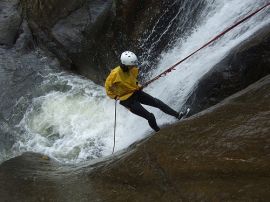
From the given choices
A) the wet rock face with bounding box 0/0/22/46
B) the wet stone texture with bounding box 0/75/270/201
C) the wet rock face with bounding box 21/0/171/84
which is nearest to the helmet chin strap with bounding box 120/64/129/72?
the wet stone texture with bounding box 0/75/270/201

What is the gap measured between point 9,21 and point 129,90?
8068 mm

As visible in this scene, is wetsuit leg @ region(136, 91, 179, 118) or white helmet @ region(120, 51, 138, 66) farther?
wetsuit leg @ region(136, 91, 179, 118)

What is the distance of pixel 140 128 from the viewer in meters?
10.2

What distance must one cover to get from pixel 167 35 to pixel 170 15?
0.49 m

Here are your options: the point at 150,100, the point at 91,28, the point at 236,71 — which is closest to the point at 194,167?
the point at 236,71

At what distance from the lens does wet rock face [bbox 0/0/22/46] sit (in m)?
14.6

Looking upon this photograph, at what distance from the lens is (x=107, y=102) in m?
12.4

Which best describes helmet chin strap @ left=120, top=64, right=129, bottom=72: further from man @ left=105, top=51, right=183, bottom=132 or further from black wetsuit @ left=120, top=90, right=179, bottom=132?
black wetsuit @ left=120, top=90, right=179, bottom=132

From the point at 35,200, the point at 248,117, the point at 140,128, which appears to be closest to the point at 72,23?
the point at 140,128

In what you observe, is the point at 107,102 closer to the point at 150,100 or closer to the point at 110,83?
the point at 150,100

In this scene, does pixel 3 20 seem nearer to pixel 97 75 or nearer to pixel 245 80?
pixel 97 75

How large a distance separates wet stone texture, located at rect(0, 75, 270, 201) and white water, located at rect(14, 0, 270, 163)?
2.45m

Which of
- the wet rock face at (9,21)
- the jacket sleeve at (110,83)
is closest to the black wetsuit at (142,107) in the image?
the jacket sleeve at (110,83)

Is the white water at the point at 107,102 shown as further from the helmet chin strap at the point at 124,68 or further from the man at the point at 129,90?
the helmet chin strap at the point at 124,68
